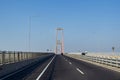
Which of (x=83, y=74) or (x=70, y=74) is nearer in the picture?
(x=83, y=74)

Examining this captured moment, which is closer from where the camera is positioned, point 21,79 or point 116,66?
point 21,79

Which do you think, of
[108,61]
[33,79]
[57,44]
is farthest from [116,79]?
[57,44]

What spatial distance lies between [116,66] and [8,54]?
435 inches

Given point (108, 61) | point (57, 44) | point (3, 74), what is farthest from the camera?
point (57, 44)

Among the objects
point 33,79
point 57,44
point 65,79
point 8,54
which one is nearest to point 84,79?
point 65,79

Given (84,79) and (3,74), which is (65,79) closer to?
(84,79)

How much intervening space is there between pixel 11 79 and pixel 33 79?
1.38 meters

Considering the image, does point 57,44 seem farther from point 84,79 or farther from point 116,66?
point 84,79

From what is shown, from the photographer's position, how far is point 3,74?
19.1 m

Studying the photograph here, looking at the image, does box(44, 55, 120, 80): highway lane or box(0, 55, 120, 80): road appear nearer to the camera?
box(44, 55, 120, 80): highway lane

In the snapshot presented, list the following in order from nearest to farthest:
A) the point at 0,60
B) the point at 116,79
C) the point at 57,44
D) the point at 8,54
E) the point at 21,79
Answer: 1. the point at 116,79
2. the point at 21,79
3. the point at 0,60
4. the point at 8,54
5. the point at 57,44

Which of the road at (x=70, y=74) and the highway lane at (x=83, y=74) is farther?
the road at (x=70, y=74)

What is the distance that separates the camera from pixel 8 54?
84.0 ft

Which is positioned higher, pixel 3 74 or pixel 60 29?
pixel 60 29
